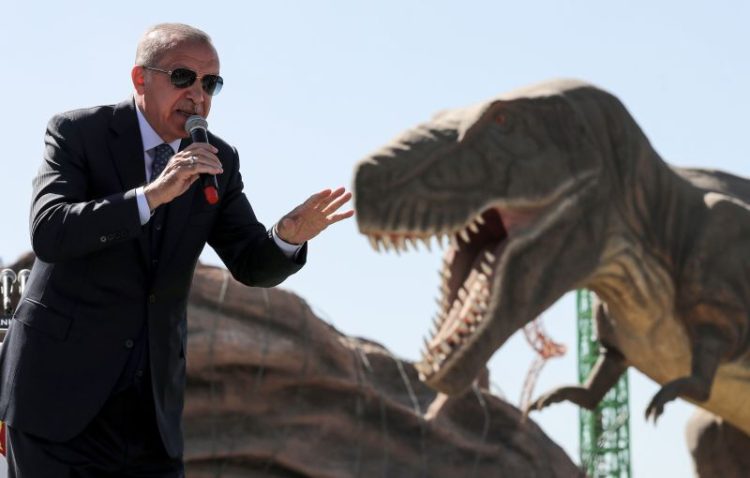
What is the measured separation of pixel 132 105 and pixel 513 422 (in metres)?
7.42

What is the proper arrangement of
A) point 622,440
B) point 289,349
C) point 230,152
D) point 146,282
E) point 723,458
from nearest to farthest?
point 146,282 < point 230,152 < point 723,458 < point 289,349 < point 622,440

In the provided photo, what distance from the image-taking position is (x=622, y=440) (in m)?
25.9

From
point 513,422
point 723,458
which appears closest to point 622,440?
point 513,422

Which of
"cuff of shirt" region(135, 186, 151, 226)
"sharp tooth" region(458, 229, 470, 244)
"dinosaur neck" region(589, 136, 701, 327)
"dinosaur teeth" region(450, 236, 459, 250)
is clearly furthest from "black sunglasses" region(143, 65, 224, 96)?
"dinosaur neck" region(589, 136, 701, 327)

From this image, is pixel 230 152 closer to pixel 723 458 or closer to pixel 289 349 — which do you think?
pixel 723 458

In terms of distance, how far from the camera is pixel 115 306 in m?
2.61

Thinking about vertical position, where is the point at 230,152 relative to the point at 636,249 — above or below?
above

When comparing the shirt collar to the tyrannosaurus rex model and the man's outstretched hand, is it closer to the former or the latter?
the man's outstretched hand

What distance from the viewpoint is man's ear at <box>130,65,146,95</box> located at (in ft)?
8.75

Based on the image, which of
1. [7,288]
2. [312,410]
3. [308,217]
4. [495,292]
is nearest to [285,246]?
[308,217]

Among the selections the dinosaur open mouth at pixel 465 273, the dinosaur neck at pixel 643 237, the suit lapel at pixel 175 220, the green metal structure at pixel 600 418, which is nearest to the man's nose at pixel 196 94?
the suit lapel at pixel 175 220

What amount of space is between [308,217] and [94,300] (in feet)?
1.44

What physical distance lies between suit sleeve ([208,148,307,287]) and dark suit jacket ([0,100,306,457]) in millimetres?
118

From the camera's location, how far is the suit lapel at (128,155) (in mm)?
2652
